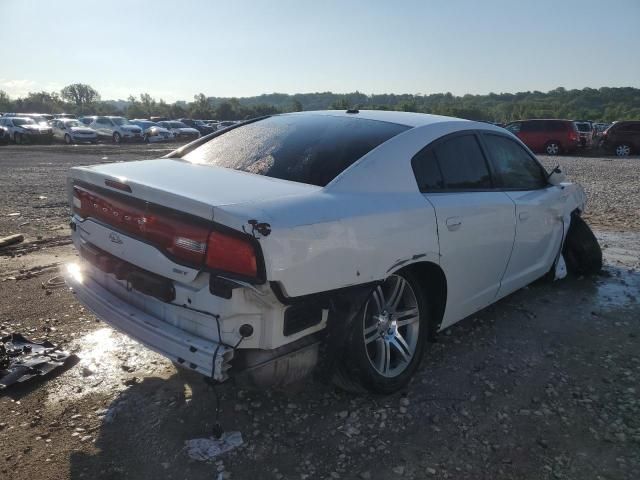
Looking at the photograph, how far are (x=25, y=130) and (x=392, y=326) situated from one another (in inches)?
1262

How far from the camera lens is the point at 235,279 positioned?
233 cm

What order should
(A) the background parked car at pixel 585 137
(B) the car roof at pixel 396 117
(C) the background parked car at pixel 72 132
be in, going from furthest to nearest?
(C) the background parked car at pixel 72 132
(A) the background parked car at pixel 585 137
(B) the car roof at pixel 396 117

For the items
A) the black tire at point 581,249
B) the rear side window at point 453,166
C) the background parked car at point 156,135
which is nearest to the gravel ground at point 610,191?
the black tire at point 581,249

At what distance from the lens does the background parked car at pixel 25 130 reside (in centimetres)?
2947

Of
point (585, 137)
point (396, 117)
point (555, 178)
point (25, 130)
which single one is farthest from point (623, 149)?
point (25, 130)

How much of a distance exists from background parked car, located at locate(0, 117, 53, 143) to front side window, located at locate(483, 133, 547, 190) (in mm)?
31269

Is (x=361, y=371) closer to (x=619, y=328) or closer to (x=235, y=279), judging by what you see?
(x=235, y=279)

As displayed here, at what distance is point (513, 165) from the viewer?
4.26 meters

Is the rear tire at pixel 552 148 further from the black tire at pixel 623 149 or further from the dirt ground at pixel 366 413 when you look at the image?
the dirt ground at pixel 366 413

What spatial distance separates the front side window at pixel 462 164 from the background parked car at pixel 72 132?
31.4 m

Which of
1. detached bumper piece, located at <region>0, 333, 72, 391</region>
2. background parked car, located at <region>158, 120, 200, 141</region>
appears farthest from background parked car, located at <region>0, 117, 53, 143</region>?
detached bumper piece, located at <region>0, 333, 72, 391</region>

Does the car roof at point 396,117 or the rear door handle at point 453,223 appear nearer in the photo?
the rear door handle at point 453,223

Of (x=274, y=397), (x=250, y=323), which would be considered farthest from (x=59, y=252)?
(x=250, y=323)

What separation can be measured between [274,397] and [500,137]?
268 centimetres
